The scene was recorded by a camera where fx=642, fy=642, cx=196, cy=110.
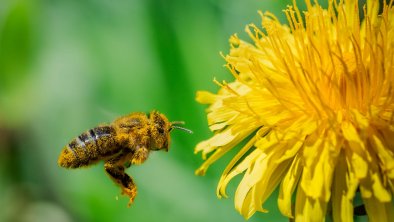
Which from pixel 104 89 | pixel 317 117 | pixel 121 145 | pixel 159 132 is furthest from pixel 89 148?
pixel 104 89

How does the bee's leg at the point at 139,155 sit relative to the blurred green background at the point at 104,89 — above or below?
above

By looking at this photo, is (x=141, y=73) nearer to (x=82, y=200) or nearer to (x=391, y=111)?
(x=82, y=200)

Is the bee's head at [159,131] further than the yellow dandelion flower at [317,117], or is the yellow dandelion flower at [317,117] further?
the bee's head at [159,131]

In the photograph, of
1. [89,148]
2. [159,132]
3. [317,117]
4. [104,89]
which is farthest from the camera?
[104,89]

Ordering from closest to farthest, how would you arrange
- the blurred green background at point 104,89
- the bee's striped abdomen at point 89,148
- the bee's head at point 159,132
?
the bee's striped abdomen at point 89,148, the bee's head at point 159,132, the blurred green background at point 104,89

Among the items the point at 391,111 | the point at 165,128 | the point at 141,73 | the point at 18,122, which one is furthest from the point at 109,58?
the point at 391,111

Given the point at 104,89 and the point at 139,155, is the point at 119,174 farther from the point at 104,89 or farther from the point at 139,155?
the point at 104,89

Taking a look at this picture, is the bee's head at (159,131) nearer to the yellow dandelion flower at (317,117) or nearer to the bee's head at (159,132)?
the bee's head at (159,132)

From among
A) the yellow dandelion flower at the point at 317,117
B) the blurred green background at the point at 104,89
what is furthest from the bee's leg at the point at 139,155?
the blurred green background at the point at 104,89

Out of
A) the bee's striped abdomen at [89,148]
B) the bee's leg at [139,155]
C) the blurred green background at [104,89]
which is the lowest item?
the blurred green background at [104,89]
